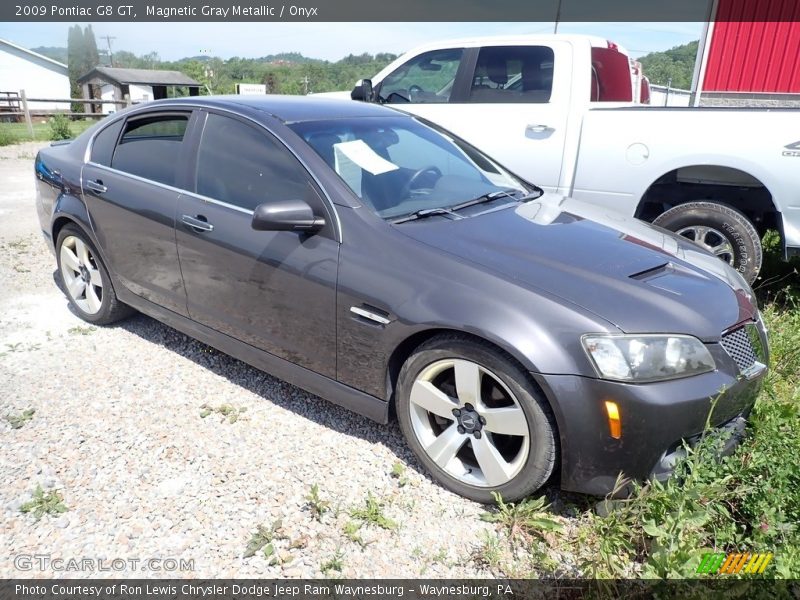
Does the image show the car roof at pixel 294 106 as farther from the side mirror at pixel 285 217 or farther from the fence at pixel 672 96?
the fence at pixel 672 96

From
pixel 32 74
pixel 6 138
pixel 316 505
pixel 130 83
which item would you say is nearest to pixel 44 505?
pixel 316 505

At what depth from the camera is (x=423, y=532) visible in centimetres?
241

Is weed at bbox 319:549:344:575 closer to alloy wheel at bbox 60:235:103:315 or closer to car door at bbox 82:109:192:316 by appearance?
car door at bbox 82:109:192:316

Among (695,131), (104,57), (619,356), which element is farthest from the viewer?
(104,57)

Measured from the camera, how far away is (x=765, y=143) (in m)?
4.17

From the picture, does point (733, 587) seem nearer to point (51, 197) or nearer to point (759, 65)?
point (51, 197)

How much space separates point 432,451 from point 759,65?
1149cm

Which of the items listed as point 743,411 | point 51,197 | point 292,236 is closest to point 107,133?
point 51,197

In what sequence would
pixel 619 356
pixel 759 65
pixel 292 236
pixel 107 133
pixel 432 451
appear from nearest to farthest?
pixel 619 356
pixel 432 451
pixel 292 236
pixel 107 133
pixel 759 65

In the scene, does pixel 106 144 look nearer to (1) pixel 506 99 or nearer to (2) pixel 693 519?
(1) pixel 506 99

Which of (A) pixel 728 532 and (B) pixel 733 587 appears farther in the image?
(A) pixel 728 532

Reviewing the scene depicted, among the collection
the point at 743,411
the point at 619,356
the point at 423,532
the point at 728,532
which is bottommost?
the point at 423,532

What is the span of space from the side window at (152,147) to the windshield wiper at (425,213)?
152cm

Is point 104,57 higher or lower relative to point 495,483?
higher
